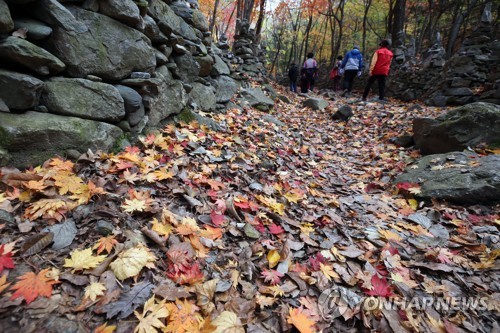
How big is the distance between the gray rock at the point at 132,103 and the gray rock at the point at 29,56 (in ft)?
2.49

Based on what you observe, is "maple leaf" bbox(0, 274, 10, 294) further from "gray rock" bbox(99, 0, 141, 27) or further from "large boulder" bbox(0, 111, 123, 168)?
"gray rock" bbox(99, 0, 141, 27)

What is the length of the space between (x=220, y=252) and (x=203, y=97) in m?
4.11

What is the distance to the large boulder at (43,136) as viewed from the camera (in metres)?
2.42

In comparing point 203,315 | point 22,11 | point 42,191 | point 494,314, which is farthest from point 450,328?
point 22,11

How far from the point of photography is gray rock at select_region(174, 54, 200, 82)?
512 cm

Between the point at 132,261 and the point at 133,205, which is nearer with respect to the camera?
the point at 132,261

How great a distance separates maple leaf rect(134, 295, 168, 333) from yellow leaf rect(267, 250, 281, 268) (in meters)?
1.00

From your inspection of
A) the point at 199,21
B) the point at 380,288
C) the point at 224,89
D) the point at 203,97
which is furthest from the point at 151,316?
the point at 199,21

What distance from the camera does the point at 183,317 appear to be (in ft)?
5.50

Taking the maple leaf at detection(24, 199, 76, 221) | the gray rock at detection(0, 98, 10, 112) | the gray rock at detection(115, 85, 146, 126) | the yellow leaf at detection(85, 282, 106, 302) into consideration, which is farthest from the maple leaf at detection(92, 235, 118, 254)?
the gray rock at detection(115, 85, 146, 126)

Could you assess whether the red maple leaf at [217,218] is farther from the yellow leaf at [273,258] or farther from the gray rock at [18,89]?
the gray rock at [18,89]

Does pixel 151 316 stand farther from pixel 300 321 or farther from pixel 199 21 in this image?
pixel 199 21

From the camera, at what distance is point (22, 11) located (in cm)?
272

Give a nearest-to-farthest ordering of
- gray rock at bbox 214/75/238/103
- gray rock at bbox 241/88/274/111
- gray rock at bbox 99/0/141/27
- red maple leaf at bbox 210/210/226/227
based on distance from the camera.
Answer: red maple leaf at bbox 210/210/226/227 < gray rock at bbox 99/0/141/27 < gray rock at bbox 214/75/238/103 < gray rock at bbox 241/88/274/111
